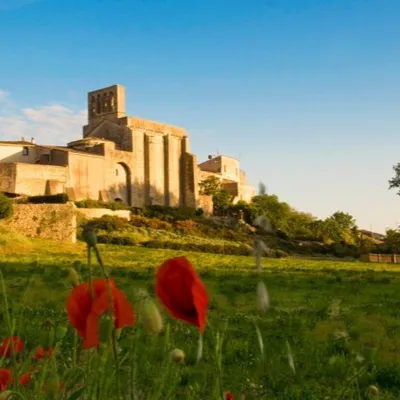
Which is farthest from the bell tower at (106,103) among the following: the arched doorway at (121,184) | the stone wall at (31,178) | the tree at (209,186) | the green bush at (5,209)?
the green bush at (5,209)

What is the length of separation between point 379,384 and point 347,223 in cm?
7833

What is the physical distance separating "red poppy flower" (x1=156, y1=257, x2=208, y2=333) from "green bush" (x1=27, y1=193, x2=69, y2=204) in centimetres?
4552

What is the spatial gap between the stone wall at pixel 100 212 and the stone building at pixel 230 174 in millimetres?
28486

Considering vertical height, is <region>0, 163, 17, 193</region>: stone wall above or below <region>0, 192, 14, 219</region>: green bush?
above

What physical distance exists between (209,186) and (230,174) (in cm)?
1696

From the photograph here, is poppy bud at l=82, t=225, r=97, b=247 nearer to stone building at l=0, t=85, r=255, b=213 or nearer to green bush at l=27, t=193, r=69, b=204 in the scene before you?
green bush at l=27, t=193, r=69, b=204

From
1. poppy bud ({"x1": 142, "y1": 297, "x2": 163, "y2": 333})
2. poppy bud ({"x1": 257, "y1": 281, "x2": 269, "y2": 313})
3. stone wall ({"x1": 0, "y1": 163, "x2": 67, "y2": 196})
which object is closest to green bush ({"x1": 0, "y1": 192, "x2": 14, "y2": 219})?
stone wall ({"x1": 0, "y1": 163, "x2": 67, "y2": 196})

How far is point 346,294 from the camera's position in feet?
48.2

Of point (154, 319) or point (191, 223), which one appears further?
point (191, 223)

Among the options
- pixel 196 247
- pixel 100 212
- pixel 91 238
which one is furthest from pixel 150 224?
pixel 91 238

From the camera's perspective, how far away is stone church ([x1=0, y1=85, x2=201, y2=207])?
5094cm

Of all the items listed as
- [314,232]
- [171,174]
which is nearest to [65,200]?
[171,174]

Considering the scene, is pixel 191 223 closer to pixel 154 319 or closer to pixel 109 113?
pixel 109 113

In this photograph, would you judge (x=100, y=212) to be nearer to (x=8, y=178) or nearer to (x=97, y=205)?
(x=97, y=205)
